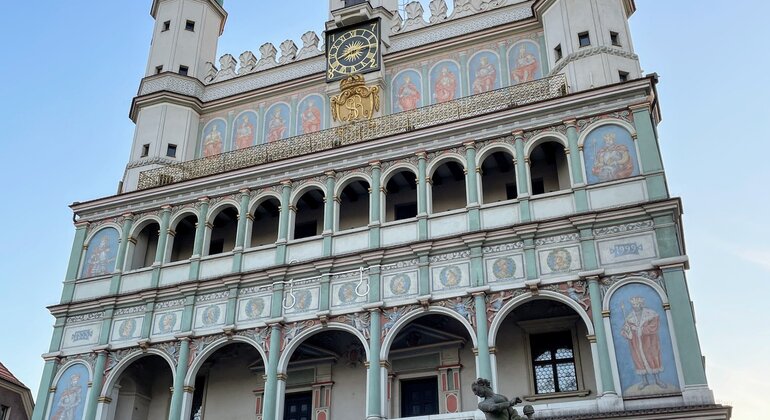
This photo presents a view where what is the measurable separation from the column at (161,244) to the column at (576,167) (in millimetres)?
12471

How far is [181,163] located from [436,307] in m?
11.3

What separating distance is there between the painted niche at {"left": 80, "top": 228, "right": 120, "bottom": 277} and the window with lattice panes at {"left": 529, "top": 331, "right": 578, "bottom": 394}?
1335cm

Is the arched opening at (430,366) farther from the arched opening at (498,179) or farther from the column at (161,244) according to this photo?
the column at (161,244)

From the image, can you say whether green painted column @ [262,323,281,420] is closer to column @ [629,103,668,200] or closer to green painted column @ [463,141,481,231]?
green painted column @ [463,141,481,231]

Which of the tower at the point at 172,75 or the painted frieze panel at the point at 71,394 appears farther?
the tower at the point at 172,75

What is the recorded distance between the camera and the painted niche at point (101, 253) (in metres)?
24.0

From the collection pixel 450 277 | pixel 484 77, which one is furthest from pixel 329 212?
pixel 484 77

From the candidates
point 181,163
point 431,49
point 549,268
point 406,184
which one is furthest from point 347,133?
point 549,268

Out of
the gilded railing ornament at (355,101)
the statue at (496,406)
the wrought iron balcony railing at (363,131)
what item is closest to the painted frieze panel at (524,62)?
the wrought iron balcony railing at (363,131)

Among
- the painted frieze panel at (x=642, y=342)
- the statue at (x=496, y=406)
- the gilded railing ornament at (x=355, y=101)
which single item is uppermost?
the gilded railing ornament at (x=355, y=101)

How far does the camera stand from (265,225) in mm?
24625

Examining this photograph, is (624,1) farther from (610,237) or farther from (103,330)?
(103,330)

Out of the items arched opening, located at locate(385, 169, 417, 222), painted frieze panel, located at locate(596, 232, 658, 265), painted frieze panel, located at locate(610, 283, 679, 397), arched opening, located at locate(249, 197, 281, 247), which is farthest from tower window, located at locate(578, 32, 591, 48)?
arched opening, located at locate(249, 197, 281, 247)

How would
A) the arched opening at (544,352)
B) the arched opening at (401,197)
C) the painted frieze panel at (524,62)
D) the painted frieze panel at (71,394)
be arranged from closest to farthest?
the arched opening at (544,352)
the painted frieze panel at (71,394)
the arched opening at (401,197)
the painted frieze panel at (524,62)
